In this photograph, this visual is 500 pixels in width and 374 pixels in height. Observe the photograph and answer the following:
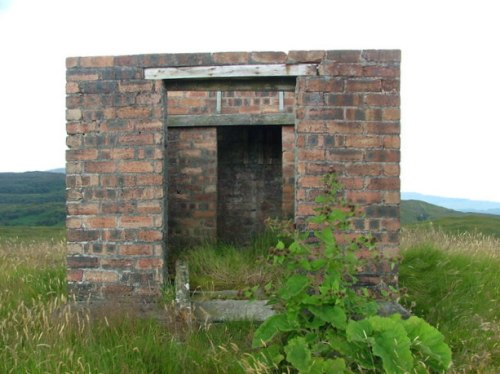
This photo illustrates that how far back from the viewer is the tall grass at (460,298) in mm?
3836

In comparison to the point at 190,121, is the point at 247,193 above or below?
below

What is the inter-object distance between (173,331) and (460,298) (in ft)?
9.80

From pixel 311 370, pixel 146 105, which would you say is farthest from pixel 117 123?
pixel 311 370

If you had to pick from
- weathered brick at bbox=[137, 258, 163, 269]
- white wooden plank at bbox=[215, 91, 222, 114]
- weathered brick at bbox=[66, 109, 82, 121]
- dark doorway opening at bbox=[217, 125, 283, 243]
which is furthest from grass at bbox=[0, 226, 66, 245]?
weathered brick at bbox=[137, 258, 163, 269]

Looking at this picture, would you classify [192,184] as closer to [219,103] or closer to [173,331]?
[219,103]

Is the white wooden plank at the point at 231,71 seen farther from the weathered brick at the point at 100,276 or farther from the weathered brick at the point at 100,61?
the weathered brick at the point at 100,276

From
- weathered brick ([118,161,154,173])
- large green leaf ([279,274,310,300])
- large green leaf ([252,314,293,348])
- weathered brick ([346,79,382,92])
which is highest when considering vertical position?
weathered brick ([346,79,382,92])

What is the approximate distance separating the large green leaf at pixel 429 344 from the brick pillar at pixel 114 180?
243 cm

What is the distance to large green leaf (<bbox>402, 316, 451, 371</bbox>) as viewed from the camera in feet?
9.84

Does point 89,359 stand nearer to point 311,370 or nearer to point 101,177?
point 311,370

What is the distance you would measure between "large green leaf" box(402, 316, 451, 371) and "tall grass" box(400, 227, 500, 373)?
0.42 m

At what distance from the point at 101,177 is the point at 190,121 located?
320 centimetres

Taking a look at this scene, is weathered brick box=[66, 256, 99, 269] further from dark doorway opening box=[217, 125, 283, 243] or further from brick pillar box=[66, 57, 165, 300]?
dark doorway opening box=[217, 125, 283, 243]

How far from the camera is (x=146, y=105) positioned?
15.4ft
